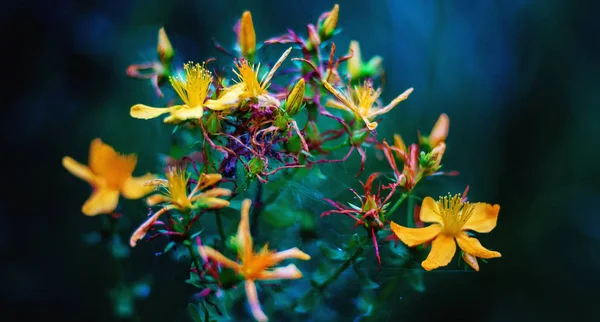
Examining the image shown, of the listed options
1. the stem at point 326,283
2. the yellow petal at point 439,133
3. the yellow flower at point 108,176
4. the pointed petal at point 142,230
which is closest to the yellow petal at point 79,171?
the yellow flower at point 108,176

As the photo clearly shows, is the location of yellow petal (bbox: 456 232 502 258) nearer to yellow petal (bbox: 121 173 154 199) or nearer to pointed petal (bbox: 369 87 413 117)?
pointed petal (bbox: 369 87 413 117)

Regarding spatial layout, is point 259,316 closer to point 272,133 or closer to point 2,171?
point 272,133

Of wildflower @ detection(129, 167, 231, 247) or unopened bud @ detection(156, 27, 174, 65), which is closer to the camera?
wildflower @ detection(129, 167, 231, 247)

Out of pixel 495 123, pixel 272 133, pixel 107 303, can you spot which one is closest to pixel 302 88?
pixel 272 133

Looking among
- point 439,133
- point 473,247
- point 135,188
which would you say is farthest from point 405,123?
point 135,188

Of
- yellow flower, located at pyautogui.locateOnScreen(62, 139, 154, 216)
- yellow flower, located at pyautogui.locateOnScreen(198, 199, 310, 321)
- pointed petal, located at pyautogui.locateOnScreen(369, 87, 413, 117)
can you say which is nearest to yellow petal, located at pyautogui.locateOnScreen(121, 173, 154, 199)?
yellow flower, located at pyautogui.locateOnScreen(62, 139, 154, 216)

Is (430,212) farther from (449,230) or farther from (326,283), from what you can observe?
(326,283)

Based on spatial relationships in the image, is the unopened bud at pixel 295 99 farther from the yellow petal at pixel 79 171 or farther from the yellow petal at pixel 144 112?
the yellow petal at pixel 79 171
